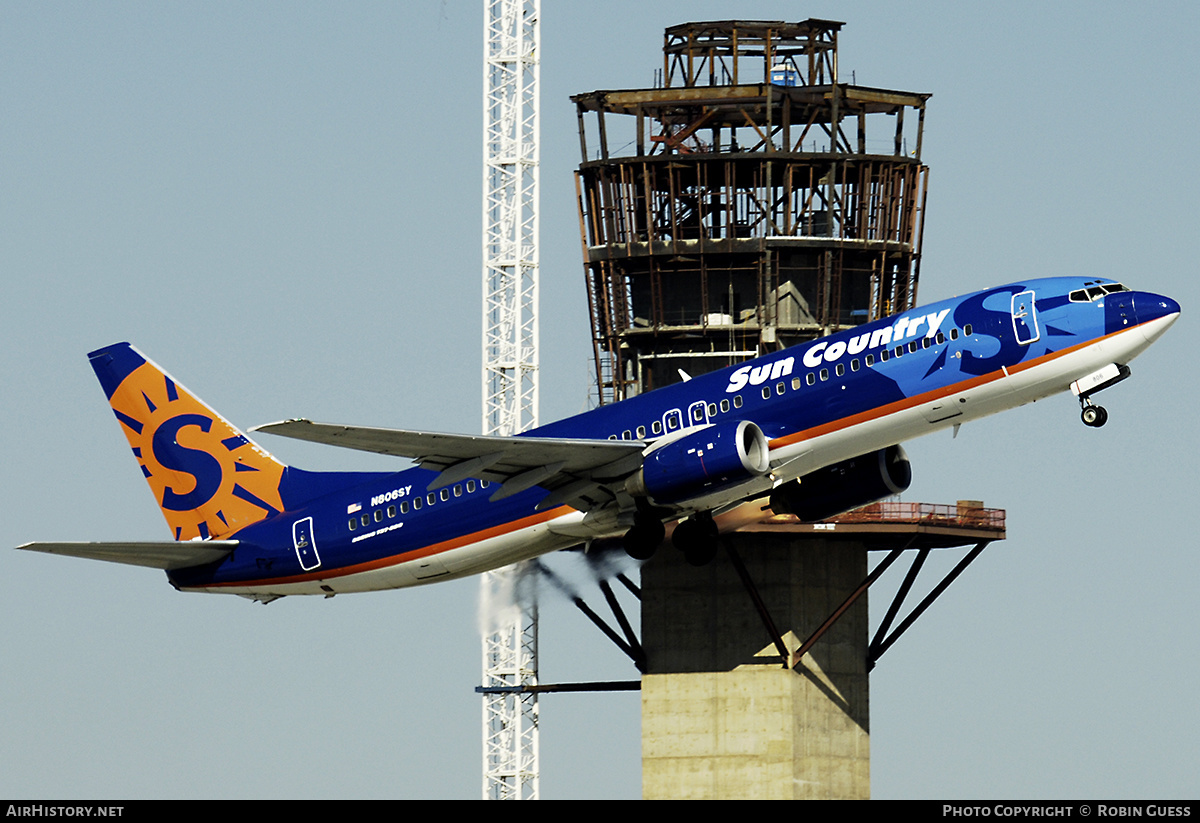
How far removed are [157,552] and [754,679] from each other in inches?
1314

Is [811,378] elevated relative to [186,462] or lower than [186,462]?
lower

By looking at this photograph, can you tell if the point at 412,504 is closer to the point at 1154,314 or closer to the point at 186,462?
the point at 186,462

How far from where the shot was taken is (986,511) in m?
102

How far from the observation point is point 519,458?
65750 millimetres

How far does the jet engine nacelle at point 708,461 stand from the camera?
63.8 metres

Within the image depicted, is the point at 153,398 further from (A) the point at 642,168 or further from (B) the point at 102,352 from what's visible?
(A) the point at 642,168

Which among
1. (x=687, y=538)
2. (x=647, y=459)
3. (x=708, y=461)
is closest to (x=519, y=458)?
(x=647, y=459)

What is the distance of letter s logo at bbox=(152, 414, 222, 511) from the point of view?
77.4 metres

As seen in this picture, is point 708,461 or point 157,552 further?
point 157,552

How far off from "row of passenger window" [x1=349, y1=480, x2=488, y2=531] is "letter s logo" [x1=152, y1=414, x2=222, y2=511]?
747 centimetres

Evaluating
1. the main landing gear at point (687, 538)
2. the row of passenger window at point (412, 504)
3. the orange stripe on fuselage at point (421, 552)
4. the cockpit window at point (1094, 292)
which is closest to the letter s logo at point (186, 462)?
the orange stripe on fuselage at point (421, 552)
